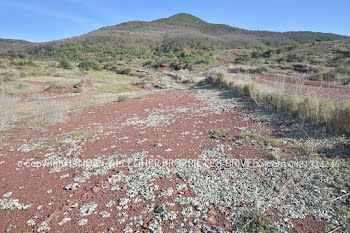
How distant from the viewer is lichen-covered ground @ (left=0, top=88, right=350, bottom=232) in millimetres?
2289

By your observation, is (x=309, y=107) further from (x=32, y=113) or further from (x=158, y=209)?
(x=32, y=113)

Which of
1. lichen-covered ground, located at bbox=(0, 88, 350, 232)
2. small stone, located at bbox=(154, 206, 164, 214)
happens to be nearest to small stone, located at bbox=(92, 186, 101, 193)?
lichen-covered ground, located at bbox=(0, 88, 350, 232)

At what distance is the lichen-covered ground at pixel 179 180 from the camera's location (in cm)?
229

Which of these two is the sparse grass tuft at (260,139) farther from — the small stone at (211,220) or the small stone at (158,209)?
the small stone at (158,209)

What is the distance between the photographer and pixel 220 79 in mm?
14906

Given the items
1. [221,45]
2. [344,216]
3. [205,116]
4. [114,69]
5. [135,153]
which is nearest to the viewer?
[344,216]

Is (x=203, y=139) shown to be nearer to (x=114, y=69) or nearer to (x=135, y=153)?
(x=135, y=153)

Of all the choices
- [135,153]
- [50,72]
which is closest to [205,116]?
[135,153]

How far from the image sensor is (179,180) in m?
3.11

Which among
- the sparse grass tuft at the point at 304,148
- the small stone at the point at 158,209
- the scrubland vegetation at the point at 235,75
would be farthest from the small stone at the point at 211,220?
the scrubland vegetation at the point at 235,75

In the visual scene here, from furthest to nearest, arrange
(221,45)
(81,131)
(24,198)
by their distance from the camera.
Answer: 1. (221,45)
2. (81,131)
3. (24,198)

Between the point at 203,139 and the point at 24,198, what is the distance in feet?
11.6

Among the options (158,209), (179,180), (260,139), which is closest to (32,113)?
(179,180)

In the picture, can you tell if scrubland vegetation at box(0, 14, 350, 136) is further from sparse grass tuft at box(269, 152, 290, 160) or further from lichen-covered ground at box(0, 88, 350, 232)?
sparse grass tuft at box(269, 152, 290, 160)
